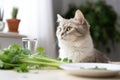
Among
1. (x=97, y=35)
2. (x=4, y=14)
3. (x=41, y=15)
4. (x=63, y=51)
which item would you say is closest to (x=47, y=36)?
(x=41, y=15)

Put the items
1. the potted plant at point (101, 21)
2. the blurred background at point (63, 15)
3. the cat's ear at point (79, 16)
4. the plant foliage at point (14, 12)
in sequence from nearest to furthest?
1. the cat's ear at point (79, 16)
2. the plant foliage at point (14, 12)
3. the blurred background at point (63, 15)
4. the potted plant at point (101, 21)

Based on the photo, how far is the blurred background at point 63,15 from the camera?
8.55 ft

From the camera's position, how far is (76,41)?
4.96 ft

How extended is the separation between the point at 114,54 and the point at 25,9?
4.92 feet

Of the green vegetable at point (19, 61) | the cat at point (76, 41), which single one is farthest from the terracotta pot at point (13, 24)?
the green vegetable at point (19, 61)

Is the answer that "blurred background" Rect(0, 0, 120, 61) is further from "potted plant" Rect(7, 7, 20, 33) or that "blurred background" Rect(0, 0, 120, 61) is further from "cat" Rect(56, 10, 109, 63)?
"cat" Rect(56, 10, 109, 63)

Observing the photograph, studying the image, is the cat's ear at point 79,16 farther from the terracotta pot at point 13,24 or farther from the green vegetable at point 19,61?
the terracotta pot at point 13,24

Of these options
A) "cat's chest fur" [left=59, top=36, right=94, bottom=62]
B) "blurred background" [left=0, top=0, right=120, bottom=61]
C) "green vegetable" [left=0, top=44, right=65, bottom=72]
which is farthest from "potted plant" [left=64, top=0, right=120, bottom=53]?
"green vegetable" [left=0, top=44, right=65, bottom=72]

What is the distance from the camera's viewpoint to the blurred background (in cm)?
261

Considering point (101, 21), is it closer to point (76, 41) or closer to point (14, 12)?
point (14, 12)

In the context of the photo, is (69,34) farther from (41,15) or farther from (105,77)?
(41,15)

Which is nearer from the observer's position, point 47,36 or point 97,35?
point 47,36

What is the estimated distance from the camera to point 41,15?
2.66m

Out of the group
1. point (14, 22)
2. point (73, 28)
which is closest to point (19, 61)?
point (73, 28)
